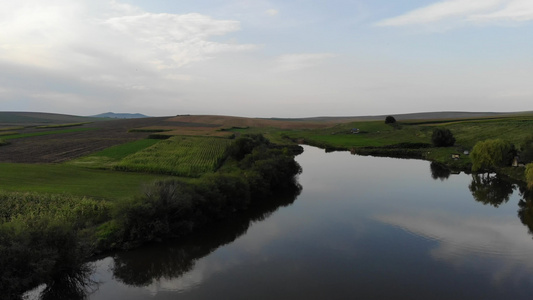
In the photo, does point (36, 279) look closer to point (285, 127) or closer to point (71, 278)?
point (71, 278)

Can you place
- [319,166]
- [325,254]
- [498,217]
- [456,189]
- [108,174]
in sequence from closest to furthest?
1. [325,254]
2. [498,217]
3. [108,174]
4. [456,189]
5. [319,166]

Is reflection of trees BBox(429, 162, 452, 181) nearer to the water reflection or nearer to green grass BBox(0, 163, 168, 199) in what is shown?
green grass BBox(0, 163, 168, 199)

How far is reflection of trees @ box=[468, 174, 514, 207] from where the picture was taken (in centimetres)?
3209

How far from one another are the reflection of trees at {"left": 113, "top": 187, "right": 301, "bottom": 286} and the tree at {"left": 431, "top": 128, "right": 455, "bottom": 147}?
176 feet

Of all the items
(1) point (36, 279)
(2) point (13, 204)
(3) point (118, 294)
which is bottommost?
(3) point (118, 294)

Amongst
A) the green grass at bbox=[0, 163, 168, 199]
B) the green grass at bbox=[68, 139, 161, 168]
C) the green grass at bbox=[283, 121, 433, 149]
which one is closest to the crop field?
the green grass at bbox=[68, 139, 161, 168]

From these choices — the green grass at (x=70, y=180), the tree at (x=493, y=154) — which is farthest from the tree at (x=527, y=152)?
the green grass at (x=70, y=180)

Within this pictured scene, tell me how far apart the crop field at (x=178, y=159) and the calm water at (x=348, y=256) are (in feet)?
38.4

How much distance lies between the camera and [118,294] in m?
15.2

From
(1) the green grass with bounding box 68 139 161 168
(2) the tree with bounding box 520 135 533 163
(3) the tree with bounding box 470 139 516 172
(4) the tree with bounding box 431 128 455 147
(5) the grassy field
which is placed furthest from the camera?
(4) the tree with bounding box 431 128 455 147

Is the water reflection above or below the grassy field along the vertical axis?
below

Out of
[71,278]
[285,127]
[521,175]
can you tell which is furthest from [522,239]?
[285,127]

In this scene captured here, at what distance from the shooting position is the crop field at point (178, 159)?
3575 centimetres

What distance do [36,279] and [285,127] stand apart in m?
97.0
